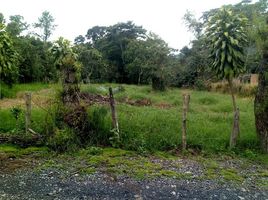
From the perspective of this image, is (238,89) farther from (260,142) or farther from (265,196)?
(265,196)

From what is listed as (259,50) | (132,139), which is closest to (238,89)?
(259,50)

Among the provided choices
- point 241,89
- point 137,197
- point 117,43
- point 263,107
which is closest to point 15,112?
point 137,197

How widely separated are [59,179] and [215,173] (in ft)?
13.3

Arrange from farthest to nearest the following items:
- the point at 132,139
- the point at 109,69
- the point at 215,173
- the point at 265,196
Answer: the point at 109,69
the point at 132,139
the point at 215,173
the point at 265,196

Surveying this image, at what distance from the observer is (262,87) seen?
36.5 ft

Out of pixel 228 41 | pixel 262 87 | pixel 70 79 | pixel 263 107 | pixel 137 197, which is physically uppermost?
pixel 228 41

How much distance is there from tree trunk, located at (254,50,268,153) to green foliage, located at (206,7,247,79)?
89cm

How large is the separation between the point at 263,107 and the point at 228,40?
2503 mm

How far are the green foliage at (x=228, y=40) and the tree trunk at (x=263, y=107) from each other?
89cm

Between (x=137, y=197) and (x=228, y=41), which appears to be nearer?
(x=137, y=197)

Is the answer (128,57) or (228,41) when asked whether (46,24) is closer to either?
(128,57)

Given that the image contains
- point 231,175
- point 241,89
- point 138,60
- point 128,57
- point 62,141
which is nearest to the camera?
point 231,175

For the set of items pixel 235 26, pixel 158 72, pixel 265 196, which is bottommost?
pixel 265 196

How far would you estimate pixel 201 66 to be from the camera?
1417 inches
